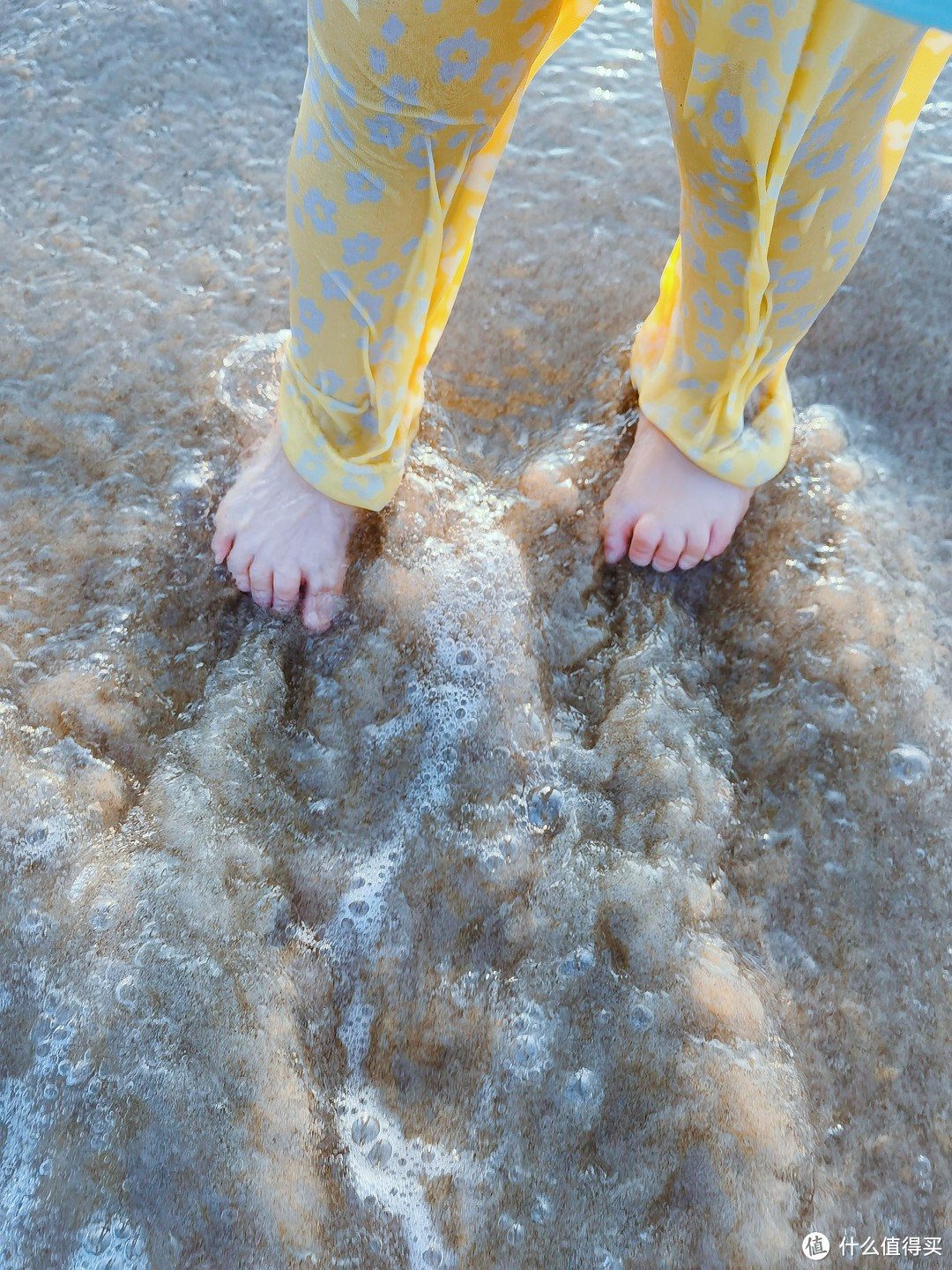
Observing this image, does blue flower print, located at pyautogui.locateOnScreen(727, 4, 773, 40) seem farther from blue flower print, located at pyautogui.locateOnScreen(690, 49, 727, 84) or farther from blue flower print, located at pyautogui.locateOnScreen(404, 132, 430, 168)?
blue flower print, located at pyautogui.locateOnScreen(404, 132, 430, 168)

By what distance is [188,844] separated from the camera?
923 millimetres

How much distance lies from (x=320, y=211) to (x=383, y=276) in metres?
0.08

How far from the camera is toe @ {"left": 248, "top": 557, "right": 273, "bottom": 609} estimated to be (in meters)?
1.08

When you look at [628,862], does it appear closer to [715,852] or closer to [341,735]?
[715,852]

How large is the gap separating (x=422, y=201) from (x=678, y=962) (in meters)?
0.80

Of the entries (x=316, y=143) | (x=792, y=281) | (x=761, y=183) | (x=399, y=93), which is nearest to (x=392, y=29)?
(x=399, y=93)

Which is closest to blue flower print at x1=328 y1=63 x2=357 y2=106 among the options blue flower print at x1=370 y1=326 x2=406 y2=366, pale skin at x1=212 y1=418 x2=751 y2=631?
blue flower print at x1=370 y1=326 x2=406 y2=366

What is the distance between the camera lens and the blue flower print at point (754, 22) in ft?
2.30

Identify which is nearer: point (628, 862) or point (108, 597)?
point (628, 862)

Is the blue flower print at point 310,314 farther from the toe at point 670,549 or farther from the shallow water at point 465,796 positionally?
the toe at point 670,549

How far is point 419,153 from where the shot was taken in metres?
0.81

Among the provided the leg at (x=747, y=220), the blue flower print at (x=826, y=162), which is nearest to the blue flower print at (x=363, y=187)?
the leg at (x=747, y=220)

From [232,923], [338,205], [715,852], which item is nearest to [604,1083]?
[715,852]

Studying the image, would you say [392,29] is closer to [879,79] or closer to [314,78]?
[314,78]
